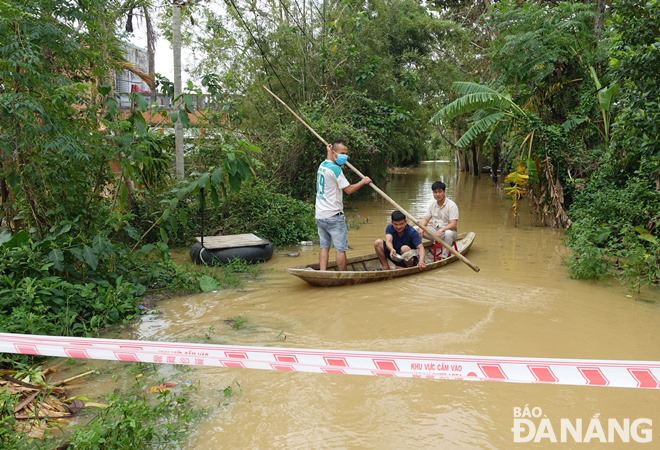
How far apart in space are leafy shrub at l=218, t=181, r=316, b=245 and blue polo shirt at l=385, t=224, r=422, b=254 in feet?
9.79

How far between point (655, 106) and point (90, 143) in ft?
21.3

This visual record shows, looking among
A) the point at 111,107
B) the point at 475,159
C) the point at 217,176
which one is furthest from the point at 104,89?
the point at 475,159

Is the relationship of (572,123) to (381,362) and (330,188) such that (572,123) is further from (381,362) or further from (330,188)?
(381,362)

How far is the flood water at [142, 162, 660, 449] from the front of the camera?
3439mm

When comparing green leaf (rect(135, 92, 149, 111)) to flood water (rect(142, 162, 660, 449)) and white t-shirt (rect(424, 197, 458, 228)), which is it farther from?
white t-shirt (rect(424, 197, 458, 228))

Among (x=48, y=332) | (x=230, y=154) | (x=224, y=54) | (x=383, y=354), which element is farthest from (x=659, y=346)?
(x=224, y=54)

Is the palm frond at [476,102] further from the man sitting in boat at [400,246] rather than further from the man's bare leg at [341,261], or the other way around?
the man's bare leg at [341,261]

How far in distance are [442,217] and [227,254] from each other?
3.35 meters

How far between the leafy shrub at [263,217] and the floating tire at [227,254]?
Result: 1487mm

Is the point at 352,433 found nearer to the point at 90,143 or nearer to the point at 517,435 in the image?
the point at 517,435

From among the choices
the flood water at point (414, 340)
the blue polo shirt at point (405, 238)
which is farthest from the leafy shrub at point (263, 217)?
the blue polo shirt at point (405, 238)

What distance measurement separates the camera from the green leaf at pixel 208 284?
6.66 metres

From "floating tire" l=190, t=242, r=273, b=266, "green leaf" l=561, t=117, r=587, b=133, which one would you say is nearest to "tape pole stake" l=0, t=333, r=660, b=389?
"floating tire" l=190, t=242, r=273, b=266

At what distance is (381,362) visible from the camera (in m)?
2.69
